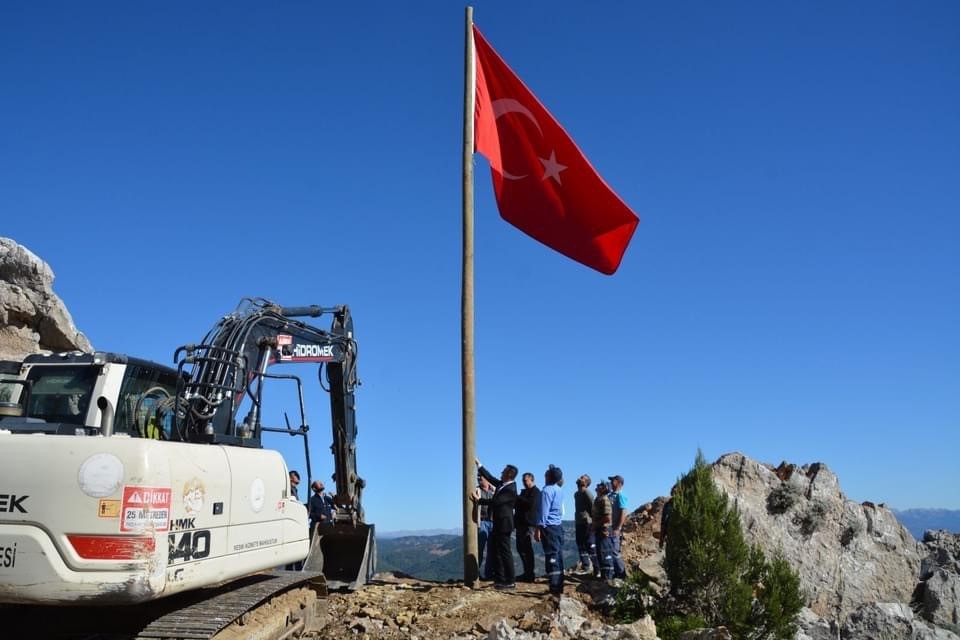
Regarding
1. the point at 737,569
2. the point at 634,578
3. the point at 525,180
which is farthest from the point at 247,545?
the point at 525,180

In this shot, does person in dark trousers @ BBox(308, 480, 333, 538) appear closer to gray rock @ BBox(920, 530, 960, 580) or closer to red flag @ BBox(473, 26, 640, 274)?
red flag @ BBox(473, 26, 640, 274)

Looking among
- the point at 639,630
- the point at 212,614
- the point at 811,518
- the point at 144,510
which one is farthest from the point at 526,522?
the point at 144,510

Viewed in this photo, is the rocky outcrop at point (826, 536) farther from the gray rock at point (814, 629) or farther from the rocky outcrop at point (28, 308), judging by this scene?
the rocky outcrop at point (28, 308)

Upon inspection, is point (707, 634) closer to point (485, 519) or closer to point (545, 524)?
point (545, 524)

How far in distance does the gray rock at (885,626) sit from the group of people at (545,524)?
11.7ft

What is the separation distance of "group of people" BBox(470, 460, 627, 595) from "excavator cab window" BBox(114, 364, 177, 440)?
5.19m

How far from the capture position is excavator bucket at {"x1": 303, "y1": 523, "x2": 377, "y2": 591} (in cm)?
1275

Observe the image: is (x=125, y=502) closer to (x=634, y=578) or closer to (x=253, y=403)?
(x=253, y=403)

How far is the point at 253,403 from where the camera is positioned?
9656 millimetres

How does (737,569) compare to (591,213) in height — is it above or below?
below

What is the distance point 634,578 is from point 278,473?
536 cm

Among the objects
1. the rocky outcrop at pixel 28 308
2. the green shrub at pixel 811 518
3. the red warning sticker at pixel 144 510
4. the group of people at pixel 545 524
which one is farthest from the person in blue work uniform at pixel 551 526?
the rocky outcrop at pixel 28 308

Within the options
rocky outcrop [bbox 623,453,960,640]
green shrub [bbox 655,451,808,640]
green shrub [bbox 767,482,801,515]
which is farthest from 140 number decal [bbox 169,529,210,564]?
green shrub [bbox 767,482,801,515]

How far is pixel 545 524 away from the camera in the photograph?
1308 centimetres
